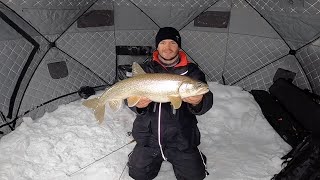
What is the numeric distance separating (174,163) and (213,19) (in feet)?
9.64

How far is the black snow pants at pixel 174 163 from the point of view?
357cm

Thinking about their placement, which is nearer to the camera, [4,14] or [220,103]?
[4,14]

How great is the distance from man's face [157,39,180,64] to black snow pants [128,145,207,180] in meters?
1.09

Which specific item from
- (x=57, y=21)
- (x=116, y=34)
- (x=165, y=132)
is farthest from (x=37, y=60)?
(x=165, y=132)

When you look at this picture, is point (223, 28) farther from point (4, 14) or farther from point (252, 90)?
point (4, 14)

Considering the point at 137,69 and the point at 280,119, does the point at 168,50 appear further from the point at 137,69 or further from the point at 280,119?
the point at 280,119

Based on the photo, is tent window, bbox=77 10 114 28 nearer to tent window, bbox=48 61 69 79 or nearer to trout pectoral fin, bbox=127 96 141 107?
tent window, bbox=48 61 69 79

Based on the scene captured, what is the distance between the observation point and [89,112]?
5.06 meters

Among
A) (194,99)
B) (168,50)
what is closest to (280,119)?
(194,99)

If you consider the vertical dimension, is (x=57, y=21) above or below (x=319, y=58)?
above

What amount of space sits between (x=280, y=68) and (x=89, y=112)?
3419 millimetres

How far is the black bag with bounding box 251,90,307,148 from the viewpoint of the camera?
430 centimetres

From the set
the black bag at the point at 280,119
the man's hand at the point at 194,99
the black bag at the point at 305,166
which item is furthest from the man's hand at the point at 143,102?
the black bag at the point at 280,119

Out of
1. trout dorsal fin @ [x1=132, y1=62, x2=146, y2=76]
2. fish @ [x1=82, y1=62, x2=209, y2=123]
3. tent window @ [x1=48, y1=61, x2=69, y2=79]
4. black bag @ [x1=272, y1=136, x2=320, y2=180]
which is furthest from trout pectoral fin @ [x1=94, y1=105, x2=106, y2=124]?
tent window @ [x1=48, y1=61, x2=69, y2=79]
